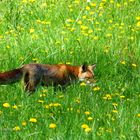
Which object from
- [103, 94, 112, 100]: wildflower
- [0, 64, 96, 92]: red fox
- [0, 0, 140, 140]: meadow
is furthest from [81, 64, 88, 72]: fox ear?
[103, 94, 112, 100]: wildflower

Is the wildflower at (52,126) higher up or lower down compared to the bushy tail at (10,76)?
lower down

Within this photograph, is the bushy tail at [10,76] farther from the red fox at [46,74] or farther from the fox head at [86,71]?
the fox head at [86,71]

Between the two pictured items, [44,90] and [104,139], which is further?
[44,90]

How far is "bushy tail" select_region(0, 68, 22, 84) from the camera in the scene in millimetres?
6964

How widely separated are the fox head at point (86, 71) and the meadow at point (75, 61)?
109 mm

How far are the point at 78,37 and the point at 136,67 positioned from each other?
4.07 ft

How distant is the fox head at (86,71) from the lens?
7.77 m

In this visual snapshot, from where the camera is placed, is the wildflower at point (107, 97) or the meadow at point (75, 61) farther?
the wildflower at point (107, 97)

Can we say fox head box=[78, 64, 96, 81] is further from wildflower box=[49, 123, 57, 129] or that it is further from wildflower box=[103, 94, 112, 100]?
wildflower box=[49, 123, 57, 129]

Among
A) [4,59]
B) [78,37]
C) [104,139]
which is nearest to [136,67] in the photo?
[78,37]

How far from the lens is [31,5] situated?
34.6ft

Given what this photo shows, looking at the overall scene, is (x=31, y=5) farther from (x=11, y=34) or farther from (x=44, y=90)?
(x=44, y=90)

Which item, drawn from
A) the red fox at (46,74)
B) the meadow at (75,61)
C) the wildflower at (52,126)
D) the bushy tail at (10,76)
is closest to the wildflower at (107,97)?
the meadow at (75,61)

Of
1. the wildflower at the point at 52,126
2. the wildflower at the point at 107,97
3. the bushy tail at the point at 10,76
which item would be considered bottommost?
the wildflower at the point at 107,97
